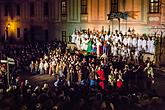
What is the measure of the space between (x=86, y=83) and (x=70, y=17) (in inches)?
861

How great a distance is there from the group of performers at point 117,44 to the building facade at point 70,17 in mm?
3476

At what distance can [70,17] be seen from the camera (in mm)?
45250

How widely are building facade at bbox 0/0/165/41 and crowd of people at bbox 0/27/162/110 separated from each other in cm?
426

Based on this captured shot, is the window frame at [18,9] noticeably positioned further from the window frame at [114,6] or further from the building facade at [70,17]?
the window frame at [114,6]

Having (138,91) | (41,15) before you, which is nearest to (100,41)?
(138,91)

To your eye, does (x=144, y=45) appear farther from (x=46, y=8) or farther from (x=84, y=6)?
(x=46, y=8)

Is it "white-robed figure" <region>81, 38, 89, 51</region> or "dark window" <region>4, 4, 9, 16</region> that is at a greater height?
"dark window" <region>4, 4, 9, 16</region>

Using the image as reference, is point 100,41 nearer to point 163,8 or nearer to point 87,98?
point 163,8

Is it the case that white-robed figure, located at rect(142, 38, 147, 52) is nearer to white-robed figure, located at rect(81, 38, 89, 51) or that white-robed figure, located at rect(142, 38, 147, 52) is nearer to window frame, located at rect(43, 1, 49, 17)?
white-robed figure, located at rect(81, 38, 89, 51)

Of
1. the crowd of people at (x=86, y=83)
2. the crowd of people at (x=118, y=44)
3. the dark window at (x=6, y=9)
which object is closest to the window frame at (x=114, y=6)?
the crowd of people at (x=118, y=44)

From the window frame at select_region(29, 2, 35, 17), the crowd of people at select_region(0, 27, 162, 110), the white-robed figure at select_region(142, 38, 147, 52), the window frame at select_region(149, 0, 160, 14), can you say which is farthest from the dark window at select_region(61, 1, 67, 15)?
the white-robed figure at select_region(142, 38, 147, 52)

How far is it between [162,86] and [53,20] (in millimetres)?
24504

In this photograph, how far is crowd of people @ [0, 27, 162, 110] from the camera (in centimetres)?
1939

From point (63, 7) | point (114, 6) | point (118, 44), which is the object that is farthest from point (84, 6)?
point (118, 44)
